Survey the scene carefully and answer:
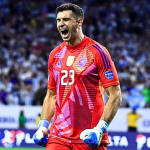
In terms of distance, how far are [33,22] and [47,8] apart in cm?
168

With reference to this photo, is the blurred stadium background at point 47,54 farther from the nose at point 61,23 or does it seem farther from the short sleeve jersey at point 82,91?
the nose at point 61,23

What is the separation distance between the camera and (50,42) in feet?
80.2

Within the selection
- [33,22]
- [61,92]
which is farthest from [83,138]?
[33,22]

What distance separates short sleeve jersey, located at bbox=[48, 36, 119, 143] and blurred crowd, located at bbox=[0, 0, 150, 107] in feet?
46.2

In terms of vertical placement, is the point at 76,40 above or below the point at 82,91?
above

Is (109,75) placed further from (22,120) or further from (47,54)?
(47,54)

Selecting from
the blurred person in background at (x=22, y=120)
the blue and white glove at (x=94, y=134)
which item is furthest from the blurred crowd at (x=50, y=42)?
the blue and white glove at (x=94, y=134)

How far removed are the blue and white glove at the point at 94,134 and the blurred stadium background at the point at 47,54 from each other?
8648 mm

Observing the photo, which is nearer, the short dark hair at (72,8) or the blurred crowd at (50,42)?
the short dark hair at (72,8)

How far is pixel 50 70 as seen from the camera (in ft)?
19.2

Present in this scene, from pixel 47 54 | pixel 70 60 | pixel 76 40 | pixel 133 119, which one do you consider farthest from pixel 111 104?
pixel 47 54

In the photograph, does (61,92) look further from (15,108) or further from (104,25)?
(104,25)

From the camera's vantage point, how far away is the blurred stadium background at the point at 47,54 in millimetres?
19938

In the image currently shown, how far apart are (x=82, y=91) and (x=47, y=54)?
58.3ft
